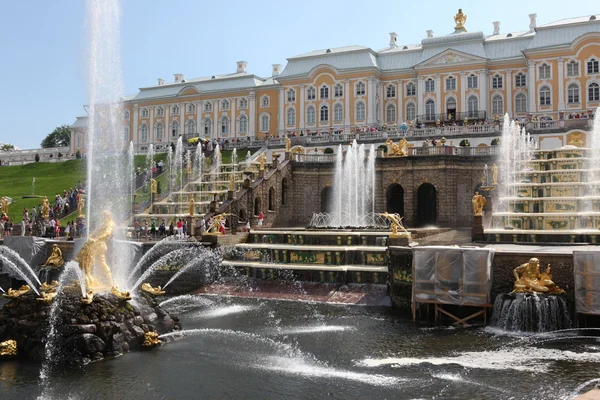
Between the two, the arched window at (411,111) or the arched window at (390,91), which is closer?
the arched window at (411,111)

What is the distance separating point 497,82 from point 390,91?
11.7m

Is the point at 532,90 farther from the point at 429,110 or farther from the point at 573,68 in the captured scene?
the point at 429,110

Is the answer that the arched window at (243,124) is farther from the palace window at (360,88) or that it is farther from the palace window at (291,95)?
the palace window at (360,88)

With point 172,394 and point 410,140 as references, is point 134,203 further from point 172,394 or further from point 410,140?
point 172,394

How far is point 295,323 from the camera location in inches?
682

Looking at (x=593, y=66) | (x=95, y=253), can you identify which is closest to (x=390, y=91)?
(x=593, y=66)

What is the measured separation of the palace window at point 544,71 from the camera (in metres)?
57.3

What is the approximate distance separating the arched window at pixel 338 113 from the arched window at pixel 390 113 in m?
5.08

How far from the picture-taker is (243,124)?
248 feet

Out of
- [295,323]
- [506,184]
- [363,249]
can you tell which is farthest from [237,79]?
[295,323]

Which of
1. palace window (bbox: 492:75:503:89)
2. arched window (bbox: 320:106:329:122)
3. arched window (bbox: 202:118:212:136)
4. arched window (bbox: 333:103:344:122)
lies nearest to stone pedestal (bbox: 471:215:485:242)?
palace window (bbox: 492:75:503:89)

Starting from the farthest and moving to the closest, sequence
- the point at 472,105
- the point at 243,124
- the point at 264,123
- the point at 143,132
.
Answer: the point at 143,132
the point at 243,124
the point at 264,123
the point at 472,105

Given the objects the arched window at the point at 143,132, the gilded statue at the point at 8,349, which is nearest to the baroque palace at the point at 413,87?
the arched window at the point at 143,132

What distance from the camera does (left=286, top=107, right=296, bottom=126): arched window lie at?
69250 mm
